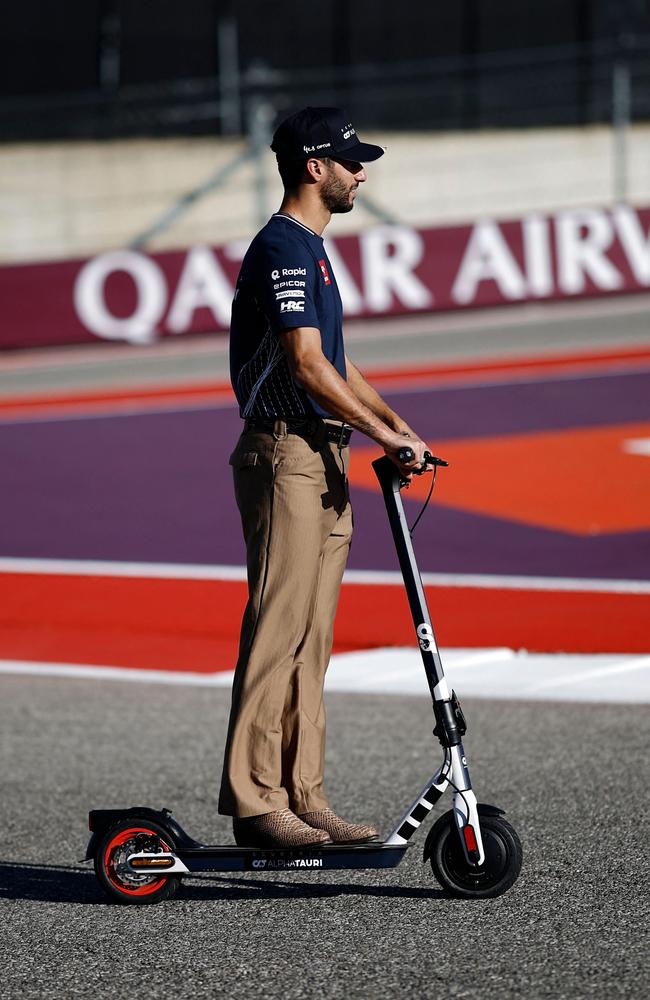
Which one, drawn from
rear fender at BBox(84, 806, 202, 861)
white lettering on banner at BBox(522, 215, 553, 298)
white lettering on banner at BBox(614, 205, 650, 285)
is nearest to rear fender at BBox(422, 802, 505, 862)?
rear fender at BBox(84, 806, 202, 861)

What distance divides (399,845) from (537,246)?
1503 cm

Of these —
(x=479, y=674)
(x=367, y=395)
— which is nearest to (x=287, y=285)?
(x=367, y=395)

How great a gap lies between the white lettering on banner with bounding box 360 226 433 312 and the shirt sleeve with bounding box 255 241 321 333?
14.4m

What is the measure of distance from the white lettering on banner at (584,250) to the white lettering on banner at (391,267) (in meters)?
1.64

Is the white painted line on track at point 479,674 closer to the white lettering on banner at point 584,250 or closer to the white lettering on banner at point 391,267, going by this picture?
the white lettering on banner at point 391,267

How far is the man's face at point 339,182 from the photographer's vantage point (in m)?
4.43

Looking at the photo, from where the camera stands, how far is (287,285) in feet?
14.0

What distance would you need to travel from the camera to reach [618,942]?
3.90m

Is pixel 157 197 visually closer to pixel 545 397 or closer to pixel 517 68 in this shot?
pixel 517 68

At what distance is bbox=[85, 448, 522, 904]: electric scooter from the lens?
4.23 meters

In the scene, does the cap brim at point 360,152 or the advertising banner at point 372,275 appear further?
the advertising banner at point 372,275

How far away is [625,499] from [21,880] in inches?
252

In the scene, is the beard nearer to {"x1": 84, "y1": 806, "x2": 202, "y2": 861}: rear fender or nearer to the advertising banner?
{"x1": 84, "y1": 806, "x2": 202, "y2": 861}: rear fender

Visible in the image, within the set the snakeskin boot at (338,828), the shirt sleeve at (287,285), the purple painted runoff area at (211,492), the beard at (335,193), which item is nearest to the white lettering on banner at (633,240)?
the purple painted runoff area at (211,492)
